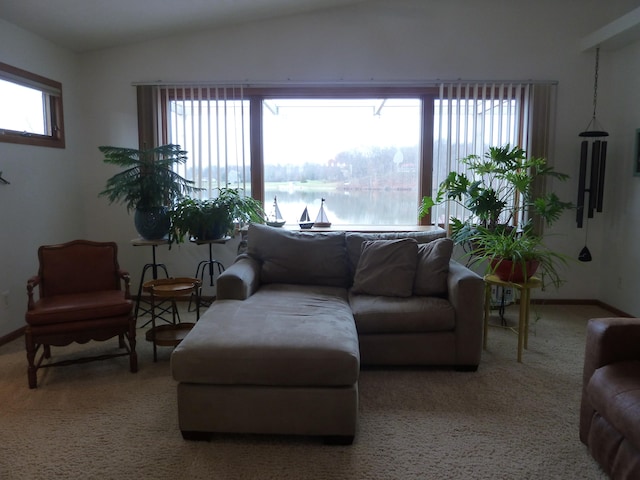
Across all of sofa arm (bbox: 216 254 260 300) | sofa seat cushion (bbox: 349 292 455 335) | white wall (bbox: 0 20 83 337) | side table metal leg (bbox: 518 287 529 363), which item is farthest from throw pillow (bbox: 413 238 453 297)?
white wall (bbox: 0 20 83 337)

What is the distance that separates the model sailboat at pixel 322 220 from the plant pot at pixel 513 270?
177 cm

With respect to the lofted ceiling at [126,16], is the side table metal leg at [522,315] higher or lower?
lower

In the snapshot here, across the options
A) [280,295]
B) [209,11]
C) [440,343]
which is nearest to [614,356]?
[440,343]

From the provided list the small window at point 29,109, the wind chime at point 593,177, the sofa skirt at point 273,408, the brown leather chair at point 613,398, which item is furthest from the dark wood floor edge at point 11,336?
the wind chime at point 593,177

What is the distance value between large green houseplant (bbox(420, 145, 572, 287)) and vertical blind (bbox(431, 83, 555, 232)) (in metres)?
0.17

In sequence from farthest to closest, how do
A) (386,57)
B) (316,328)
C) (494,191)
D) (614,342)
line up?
1. (386,57)
2. (494,191)
3. (316,328)
4. (614,342)

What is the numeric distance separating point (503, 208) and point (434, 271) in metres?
1.28

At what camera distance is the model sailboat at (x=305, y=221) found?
14.8 feet

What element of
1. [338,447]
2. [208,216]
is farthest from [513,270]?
[208,216]

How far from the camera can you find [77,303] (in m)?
3.05

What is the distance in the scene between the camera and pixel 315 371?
2217 millimetres

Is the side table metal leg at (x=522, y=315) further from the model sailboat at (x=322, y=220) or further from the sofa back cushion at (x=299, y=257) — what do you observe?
the model sailboat at (x=322, y=220)

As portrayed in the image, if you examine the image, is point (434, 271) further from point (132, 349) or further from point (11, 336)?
point (11, 336)

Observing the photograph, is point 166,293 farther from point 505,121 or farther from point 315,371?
point 505,121
